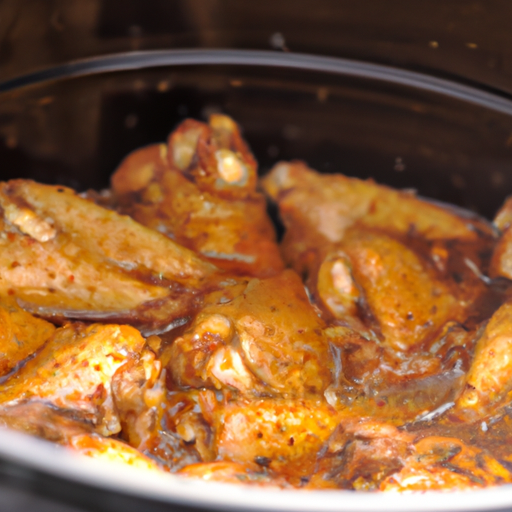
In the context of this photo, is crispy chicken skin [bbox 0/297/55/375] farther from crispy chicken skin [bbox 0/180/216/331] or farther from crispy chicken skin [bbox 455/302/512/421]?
crispy chicken skin [bbox 455/302/512/421]

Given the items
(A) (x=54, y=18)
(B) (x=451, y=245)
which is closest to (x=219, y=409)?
(B) (x=451, y=245)

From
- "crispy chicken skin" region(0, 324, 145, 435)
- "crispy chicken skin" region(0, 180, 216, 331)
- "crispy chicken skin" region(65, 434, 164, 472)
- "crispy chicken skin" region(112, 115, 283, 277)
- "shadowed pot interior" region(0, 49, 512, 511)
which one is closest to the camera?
"crispy chicken skin" region(65, 434, 164, 472)

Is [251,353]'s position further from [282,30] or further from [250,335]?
[282,30]

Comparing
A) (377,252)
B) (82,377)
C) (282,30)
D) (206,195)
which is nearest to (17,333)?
(82,377)

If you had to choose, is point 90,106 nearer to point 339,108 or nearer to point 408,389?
point 339,108

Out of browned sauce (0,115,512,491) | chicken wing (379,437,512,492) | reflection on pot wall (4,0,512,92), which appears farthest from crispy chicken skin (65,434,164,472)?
reflection on pot wall (4,0,512,92)

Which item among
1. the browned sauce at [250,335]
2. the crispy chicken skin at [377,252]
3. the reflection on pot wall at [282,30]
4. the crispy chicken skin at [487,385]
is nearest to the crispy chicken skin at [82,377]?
the browned sauce at [250,335]
